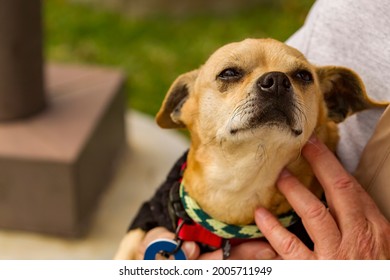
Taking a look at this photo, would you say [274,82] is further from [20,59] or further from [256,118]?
[20,59]

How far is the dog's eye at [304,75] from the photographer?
139 cm

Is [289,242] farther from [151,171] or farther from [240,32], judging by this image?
[240,32]

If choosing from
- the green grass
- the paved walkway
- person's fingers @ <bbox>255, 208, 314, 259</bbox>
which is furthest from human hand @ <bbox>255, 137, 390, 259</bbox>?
the green grass

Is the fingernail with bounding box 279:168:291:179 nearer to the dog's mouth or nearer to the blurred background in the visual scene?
the dog's mouth

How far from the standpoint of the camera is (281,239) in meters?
1.30

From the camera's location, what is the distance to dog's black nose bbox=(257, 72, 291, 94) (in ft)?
4.23

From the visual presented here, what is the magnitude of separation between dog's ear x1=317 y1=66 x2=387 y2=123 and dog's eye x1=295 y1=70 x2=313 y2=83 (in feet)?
0.13

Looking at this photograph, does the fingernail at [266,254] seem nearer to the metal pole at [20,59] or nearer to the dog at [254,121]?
the dog at [254,121]

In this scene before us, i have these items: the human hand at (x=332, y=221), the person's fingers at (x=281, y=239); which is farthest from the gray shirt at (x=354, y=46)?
the person's fingers at (x=281, y=239)

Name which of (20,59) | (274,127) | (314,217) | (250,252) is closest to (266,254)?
(250,252)

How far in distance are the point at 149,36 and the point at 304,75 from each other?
292 cm

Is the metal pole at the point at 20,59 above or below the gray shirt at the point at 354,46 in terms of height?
below

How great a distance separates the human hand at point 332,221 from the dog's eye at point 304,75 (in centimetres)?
15
